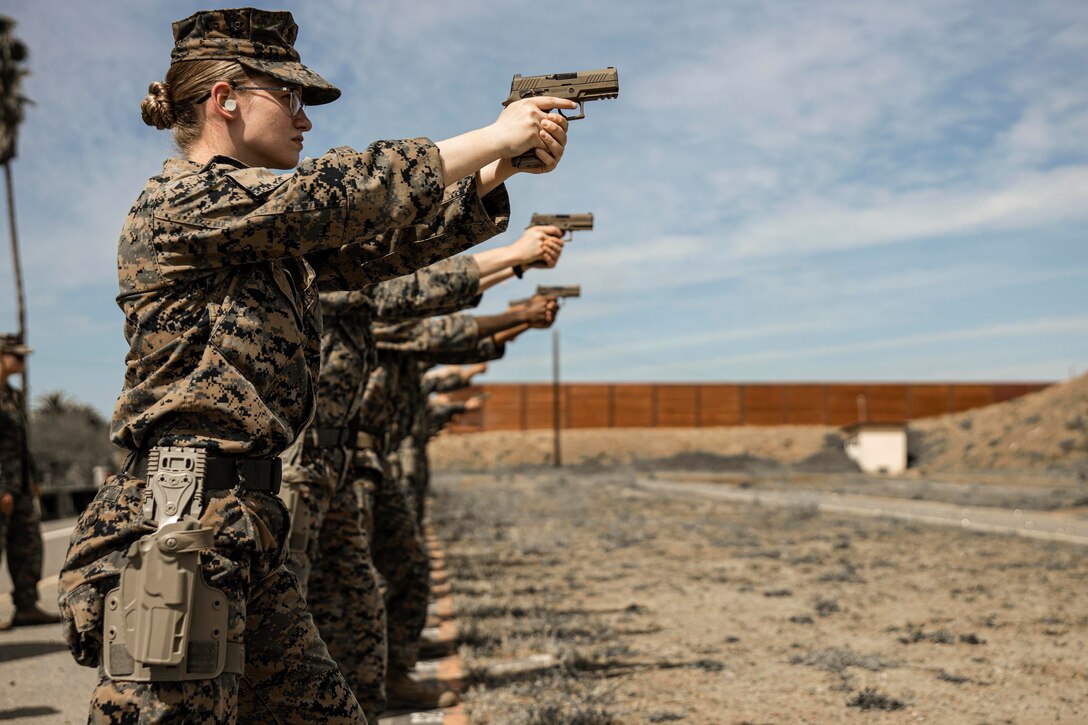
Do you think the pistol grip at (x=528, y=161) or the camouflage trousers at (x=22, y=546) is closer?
the pistol grip at (x=528, y=161)

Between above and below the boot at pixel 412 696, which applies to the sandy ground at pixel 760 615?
below

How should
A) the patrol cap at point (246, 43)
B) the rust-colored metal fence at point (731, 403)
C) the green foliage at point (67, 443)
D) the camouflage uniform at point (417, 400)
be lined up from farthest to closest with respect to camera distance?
the rust-colored metal fence at point (731, 403), the green foliage at point (67, 443), the camouflage uniform at point (417, 400), the patrol cap at point (246, 43)

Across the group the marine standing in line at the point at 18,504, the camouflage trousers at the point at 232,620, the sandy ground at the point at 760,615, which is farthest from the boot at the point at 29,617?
the camouflage trousers at the point at 232,620

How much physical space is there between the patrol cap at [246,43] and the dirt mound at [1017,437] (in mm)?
36730

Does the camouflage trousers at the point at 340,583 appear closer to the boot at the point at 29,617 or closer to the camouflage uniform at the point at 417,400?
the camouflage uniform at the point at 417,400

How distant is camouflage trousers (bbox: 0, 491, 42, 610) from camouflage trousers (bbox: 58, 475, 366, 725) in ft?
22.7

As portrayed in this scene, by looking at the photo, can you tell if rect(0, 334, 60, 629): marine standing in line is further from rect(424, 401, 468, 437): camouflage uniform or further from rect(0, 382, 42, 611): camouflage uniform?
rect(424, 401, 468, 437): camouflage uniform

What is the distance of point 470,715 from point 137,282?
3.80 metres

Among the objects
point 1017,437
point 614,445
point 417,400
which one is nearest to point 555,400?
point 614,445

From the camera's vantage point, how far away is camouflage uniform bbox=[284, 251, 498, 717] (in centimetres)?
468

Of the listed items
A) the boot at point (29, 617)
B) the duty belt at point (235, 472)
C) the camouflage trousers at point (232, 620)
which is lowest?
the boot at point (29, 617)

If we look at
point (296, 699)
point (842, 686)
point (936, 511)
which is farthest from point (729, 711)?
point (936, 511)

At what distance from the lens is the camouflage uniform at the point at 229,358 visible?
257cm

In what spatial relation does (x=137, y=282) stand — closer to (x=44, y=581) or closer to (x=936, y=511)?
(x=44, y=581)
